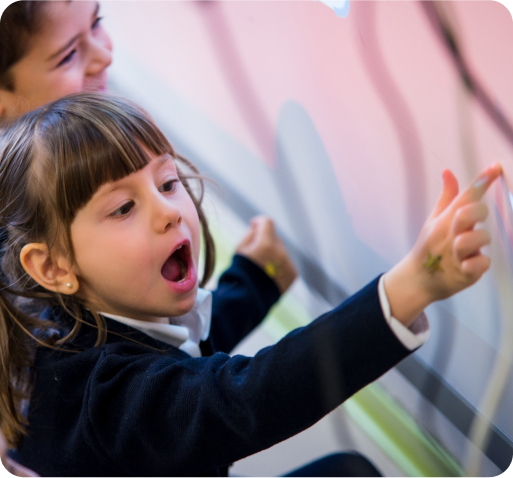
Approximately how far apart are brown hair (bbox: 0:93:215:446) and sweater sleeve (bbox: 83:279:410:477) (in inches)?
2.7

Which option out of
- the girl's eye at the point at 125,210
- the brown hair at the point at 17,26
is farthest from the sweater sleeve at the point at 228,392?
the brown hair at the point at 17,26

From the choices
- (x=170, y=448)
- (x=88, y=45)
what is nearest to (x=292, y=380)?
(x=170, y=448)

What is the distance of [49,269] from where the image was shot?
1.49 feet

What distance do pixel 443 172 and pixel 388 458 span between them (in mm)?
217

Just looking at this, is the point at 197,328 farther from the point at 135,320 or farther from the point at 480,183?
the point at 480,183

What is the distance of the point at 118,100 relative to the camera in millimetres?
475

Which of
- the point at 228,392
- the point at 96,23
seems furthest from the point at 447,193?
the point at 96,23

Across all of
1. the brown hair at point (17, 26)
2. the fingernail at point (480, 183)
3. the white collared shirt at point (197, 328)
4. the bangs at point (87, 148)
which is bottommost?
the white collared shirt at point (197, 328)

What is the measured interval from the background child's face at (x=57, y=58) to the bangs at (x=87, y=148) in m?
0.09

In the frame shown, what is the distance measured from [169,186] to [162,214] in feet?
0.19

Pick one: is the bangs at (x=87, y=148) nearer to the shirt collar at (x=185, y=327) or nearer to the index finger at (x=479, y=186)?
the shirt collar at (x=185, y=327)

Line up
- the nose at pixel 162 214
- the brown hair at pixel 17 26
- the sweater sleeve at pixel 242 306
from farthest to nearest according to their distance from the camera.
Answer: the sweater sleeve at pixel 242 306 → the brown hair at pixel 17 26 → the nose at pixel 162 214

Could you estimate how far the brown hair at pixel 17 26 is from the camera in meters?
0.51

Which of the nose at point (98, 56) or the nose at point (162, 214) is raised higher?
the nose at point (98, 56)
